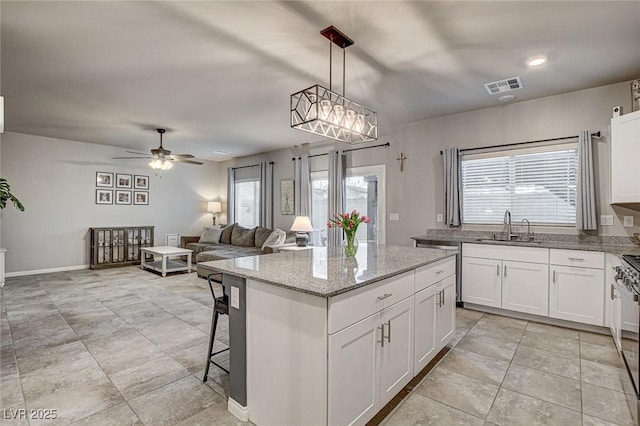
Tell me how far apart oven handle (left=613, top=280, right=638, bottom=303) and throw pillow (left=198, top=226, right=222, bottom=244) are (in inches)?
266

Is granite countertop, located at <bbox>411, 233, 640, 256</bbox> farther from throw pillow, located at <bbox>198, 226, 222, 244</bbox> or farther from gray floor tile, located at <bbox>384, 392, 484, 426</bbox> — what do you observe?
throw pillow, located at <bbox>198, 226, 222, 244</bbox>

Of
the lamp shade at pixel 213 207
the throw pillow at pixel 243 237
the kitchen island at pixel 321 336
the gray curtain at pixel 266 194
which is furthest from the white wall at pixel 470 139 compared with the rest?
the lamp shade at pixel 213 207

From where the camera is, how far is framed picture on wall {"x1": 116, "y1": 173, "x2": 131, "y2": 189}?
7.04 metres

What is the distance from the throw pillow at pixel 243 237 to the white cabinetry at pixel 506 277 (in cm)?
430

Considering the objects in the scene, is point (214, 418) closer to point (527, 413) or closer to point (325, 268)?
point (325, 268)

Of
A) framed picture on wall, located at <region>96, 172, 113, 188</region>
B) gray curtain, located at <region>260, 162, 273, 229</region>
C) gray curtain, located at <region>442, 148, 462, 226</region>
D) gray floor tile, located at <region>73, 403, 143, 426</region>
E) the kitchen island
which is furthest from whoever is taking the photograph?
gray curtain, located at <region>260, 162, 273, 229</region>

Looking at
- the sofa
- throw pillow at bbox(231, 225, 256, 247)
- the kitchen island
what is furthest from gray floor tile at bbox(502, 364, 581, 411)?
throw pillow at bbox(231, 225, 256, 247)

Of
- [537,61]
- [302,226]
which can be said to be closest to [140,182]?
[302,226]

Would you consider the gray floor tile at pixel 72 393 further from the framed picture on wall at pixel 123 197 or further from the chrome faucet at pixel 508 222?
the framed picture on wall at pixel 123 197

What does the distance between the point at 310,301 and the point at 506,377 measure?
74.3 inches

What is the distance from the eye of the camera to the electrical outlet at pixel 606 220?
138 inches

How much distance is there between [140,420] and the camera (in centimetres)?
193

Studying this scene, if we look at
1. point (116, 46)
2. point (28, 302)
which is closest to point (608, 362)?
point (116, 46)

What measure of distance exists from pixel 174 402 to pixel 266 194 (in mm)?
5565
